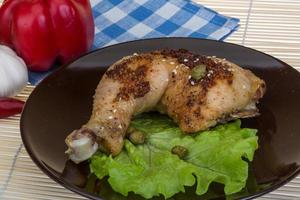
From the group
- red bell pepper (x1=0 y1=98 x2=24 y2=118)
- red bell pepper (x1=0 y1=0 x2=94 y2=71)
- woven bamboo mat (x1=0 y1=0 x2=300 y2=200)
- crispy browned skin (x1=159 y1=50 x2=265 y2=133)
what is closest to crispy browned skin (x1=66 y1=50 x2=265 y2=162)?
crispy browned skin (x1=159 y1=50 x2=265 y2=133)

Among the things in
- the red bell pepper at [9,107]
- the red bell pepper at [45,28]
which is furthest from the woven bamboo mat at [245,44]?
the red bell pepper at [45,28]

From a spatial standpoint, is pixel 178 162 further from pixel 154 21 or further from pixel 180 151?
pixel 154 21

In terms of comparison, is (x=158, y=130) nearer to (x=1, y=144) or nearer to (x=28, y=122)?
(x=28, y=122)

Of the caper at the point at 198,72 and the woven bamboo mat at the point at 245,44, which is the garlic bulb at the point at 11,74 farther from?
the caper at the point at 198,72

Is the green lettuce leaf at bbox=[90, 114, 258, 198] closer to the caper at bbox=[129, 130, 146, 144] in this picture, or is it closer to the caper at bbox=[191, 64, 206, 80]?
the caper at bbox=[129, 130, 146, 144]

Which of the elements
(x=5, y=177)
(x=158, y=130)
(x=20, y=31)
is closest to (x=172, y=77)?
(x=158, y=130)

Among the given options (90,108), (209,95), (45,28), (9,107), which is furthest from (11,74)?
(209,95)
